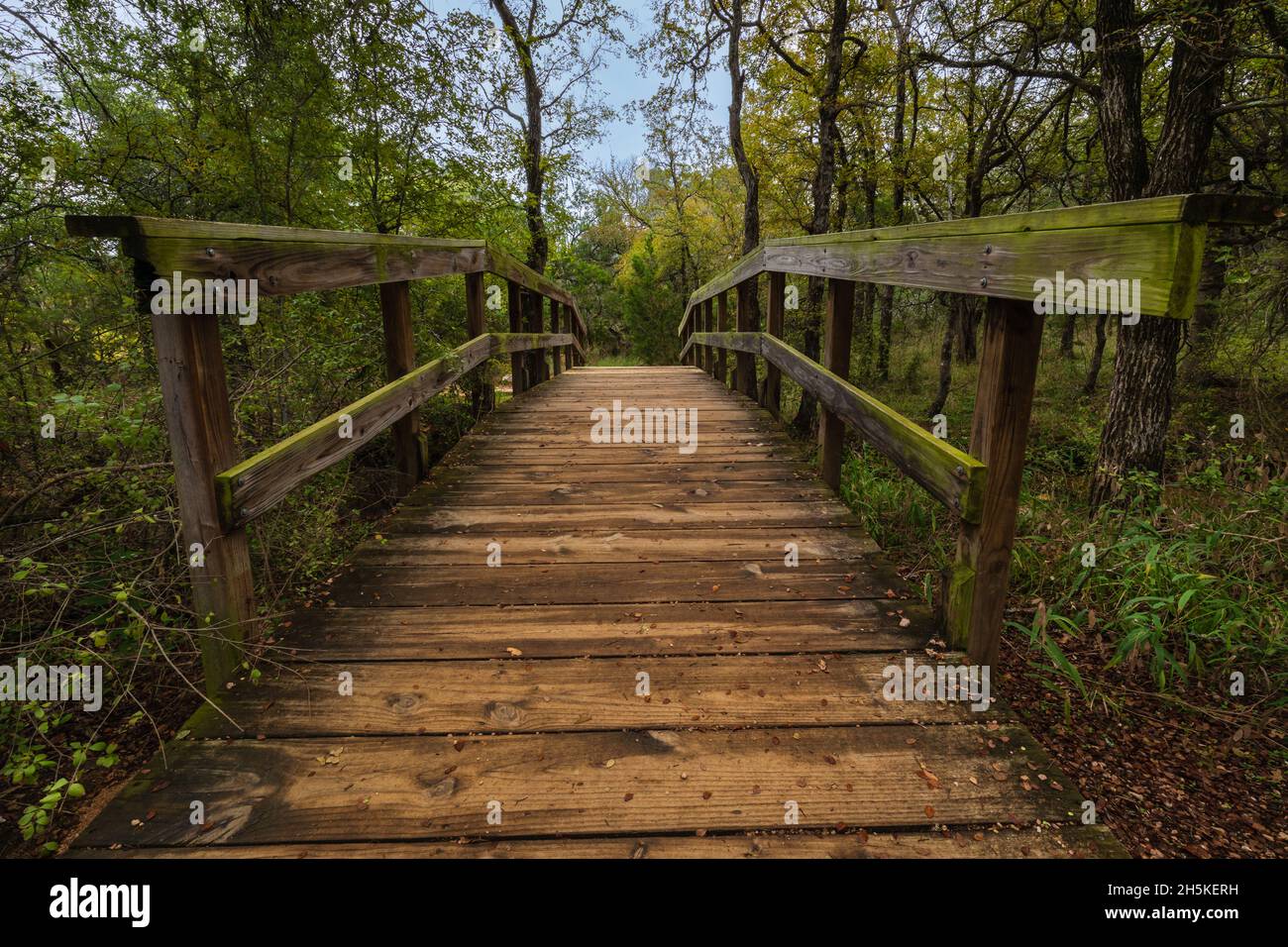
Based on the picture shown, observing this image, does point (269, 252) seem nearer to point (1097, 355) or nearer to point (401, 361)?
point (401, 361)

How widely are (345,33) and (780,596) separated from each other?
5890 mm

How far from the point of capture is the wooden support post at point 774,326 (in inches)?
189

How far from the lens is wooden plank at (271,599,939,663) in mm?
2061

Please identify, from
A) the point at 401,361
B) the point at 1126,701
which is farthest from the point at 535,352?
the point at 1126,701

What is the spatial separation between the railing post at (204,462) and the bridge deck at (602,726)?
7.0 inches

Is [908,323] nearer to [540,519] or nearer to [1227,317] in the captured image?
[1227,317]

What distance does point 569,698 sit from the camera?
5.97 feet

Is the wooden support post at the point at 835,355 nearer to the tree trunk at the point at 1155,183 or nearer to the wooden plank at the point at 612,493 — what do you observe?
the wooden plank at the point at 612,493

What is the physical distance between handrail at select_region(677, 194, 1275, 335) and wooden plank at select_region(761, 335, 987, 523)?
0.50 meters

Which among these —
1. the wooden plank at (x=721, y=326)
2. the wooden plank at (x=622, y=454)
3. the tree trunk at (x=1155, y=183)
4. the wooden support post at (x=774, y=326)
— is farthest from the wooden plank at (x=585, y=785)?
the wooden plank at (x=721, y=326)

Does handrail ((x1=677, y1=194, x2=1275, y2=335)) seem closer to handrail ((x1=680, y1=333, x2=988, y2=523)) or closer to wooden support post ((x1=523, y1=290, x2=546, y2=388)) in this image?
handrail ((x1=680, y1=333, x2=988, y2=523))

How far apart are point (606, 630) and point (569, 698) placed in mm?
390

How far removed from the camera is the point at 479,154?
6.98 metres
